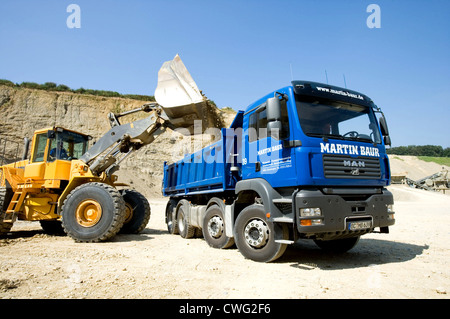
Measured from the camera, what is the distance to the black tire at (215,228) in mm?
6394

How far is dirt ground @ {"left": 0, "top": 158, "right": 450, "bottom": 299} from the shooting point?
3400 millimetres

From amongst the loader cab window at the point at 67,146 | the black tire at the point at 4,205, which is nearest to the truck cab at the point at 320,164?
the loader cab window at the point at 67,146

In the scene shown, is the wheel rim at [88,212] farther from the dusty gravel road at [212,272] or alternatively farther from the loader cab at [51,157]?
the loader cab at [51,157]

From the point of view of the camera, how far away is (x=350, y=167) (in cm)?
479

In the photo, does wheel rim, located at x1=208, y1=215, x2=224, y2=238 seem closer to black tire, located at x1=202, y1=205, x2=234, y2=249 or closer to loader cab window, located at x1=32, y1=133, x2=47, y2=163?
black tire, located at x1=202, y1=205, x2=234, y2=249

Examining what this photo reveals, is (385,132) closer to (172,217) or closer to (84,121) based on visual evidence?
(172,217)

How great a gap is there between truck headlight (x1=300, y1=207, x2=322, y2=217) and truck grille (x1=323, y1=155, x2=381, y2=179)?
1.97 ft

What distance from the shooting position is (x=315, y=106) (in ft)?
16.5

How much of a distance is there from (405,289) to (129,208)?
781 centimetres

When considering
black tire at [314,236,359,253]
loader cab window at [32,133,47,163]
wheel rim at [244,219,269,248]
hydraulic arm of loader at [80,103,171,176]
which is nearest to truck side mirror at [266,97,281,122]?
wheel rim at [244,219,269,248]

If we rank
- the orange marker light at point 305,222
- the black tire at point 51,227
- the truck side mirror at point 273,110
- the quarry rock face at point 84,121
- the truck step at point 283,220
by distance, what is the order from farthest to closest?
the quarry rock face at point 84,121
the black tire at point 51,227
the truck side mirror at point 273,110
the truck step at point 283,220
the orange marker light at point 305,222

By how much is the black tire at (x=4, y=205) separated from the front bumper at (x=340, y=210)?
27.3 ft

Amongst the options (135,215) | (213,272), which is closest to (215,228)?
(213,272)

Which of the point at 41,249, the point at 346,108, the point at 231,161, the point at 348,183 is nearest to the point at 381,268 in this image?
the point at 348,183
